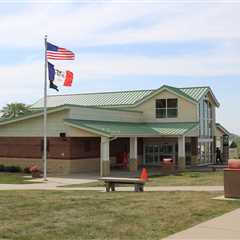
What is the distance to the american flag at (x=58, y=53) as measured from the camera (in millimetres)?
31812

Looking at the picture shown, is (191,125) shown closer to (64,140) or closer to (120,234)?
(64,140)

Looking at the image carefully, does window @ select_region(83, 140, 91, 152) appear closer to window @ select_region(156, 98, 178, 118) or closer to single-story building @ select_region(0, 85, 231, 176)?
single-story building @ select_region(0, 85, 231, 176)

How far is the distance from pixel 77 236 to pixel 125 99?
41.4m

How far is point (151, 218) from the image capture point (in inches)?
481

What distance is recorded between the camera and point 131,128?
4116 cm

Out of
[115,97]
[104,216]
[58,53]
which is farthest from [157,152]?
[104,216]

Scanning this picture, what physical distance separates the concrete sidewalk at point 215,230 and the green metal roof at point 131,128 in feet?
73.4

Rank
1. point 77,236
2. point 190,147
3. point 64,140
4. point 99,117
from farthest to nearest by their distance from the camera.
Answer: point 190,147 → point 99,117 → point 64,140 → point 77,236

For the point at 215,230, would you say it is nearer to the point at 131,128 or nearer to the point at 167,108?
the point at 131,128

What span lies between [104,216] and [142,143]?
35.8 meters

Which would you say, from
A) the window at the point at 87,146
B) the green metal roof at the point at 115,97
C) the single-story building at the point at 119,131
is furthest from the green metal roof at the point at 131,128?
the green metal roof at the point at 115,97

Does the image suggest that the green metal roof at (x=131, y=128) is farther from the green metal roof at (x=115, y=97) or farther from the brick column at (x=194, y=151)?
the green metal roof at (x=115, y=97)

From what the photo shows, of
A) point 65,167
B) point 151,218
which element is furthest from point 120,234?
point 65,167

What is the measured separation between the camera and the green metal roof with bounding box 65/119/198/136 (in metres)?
35.4
